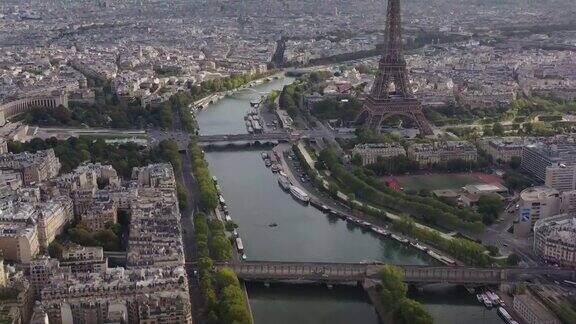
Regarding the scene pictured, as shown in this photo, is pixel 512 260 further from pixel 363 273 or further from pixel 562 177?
pixel 562 177

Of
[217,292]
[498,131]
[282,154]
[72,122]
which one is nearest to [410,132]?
[498,131]

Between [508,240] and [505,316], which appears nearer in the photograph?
[505,316]

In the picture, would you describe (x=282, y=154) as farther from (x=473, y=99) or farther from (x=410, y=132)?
(x=473, y=99)

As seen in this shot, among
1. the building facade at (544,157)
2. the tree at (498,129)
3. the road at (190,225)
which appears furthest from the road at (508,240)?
the tree at (498,129)

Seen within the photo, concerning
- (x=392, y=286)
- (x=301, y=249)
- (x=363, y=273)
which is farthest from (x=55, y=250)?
(x=392, y=286)

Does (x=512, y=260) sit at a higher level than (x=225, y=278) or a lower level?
lower

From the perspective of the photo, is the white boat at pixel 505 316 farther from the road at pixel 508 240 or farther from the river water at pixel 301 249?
the road at pixel 508 240

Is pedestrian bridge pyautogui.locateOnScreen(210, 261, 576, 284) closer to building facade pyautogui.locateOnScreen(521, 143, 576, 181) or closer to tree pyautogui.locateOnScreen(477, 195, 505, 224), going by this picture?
tree pyautogui.locateOnScreen(477, 195, 505, 224)
